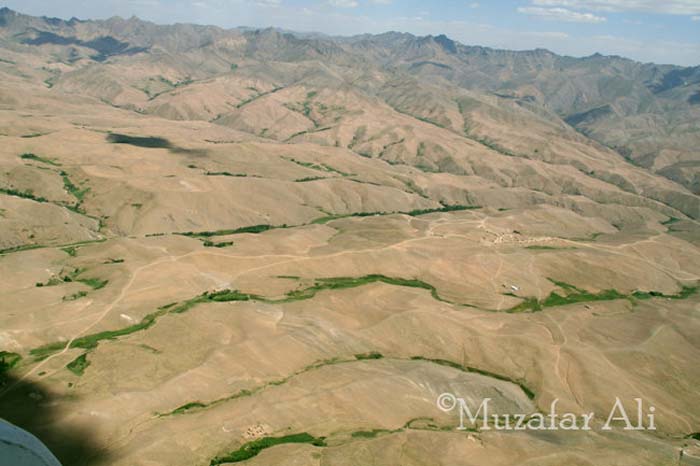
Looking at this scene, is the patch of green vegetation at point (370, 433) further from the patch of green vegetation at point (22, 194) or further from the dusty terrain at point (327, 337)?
the patch of green vegetation at point (22, 194)

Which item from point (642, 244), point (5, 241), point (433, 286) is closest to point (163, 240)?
point (5, 241)

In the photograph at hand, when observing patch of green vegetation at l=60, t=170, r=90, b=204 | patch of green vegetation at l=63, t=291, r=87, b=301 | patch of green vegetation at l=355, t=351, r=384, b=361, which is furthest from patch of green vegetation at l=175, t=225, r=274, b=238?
patch of green vegetation at l=355, t=351, r=384, b=361

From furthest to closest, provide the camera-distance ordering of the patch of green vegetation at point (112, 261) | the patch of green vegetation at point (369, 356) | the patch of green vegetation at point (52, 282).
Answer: the patch of green vegetation at point (112, 261) < the patch of green vegetation at point (52, 282) < the patch of green vegetation at point (369, 356)

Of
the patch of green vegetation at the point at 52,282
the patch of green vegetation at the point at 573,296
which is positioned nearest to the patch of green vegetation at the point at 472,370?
the patch of green vegetation at the point at 573,296

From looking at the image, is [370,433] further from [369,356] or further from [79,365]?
[79,365]

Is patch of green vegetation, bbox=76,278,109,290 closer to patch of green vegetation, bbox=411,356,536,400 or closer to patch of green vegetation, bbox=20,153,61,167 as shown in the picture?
patch of green vegetation, bbox=411,356,536,400
